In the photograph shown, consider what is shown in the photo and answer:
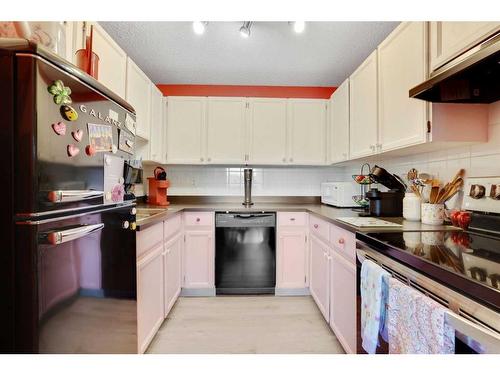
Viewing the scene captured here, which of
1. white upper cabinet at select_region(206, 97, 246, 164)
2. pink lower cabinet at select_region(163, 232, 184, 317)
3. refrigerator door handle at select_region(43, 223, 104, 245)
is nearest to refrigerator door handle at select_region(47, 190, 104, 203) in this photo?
refrigerator door handle at select_region(43, 223, 104, 245)

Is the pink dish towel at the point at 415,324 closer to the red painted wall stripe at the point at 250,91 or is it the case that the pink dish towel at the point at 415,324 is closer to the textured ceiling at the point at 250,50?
the textured ceiling at the point at 250,50

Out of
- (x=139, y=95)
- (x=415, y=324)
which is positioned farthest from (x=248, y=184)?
(x=415, y=324)

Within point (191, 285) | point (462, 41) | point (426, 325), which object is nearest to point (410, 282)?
point (426, 325)

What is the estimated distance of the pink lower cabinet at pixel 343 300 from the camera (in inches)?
58.5

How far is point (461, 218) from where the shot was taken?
1374 millimetres

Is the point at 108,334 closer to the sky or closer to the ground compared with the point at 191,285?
closer to the sky

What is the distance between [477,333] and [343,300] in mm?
1088

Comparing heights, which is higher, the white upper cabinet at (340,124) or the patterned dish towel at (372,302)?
the white upper cabinet at (340,124)

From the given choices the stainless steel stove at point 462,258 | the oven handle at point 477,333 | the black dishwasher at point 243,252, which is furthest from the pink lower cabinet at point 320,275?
the oven handle at point 477,333

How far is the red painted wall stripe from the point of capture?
124 inches

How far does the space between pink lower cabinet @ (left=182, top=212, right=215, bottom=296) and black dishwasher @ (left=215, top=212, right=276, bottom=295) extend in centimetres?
6

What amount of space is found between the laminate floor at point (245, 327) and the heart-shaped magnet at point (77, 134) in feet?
4.82

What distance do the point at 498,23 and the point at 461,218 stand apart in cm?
90

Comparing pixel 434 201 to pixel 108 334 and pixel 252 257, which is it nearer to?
pixel 252 257
